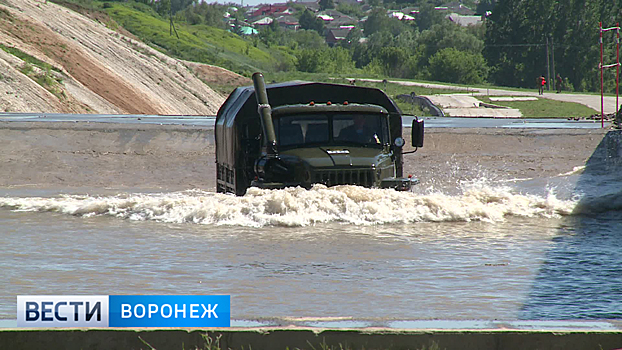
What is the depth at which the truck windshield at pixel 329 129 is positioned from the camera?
15789 millimetres

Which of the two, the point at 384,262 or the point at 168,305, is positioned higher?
the point at 168,305

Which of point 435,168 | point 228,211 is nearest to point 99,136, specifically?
point 435,168

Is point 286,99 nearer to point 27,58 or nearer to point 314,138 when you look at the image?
point 314,138

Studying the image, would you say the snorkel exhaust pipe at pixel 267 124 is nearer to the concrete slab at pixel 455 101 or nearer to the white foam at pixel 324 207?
the white foam at pixel 324 207

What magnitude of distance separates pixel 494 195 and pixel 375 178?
443 cm

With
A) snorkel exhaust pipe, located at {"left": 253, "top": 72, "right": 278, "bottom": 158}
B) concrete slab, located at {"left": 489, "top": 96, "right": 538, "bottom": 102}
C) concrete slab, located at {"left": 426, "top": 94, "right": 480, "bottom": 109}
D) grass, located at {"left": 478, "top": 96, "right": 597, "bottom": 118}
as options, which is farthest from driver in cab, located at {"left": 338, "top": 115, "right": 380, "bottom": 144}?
concrete slab, located at {"left": 489, "top": 96, "right": 538, "bottom": 102}

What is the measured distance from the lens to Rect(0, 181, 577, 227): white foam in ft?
52.2

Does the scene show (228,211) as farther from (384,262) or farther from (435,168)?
(435,168)

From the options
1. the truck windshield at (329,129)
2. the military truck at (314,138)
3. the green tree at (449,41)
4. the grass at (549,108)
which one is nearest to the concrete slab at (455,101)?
the grass at (549,108)

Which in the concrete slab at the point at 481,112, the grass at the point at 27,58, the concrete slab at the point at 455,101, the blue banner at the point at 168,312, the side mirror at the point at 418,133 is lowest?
the concrete slab at the point at 481,112

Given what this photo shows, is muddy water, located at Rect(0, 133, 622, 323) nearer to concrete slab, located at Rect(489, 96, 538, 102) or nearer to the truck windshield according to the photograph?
the truck windshield

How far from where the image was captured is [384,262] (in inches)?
479

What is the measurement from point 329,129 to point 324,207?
4.50 feet

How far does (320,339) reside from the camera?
6.09 metres
